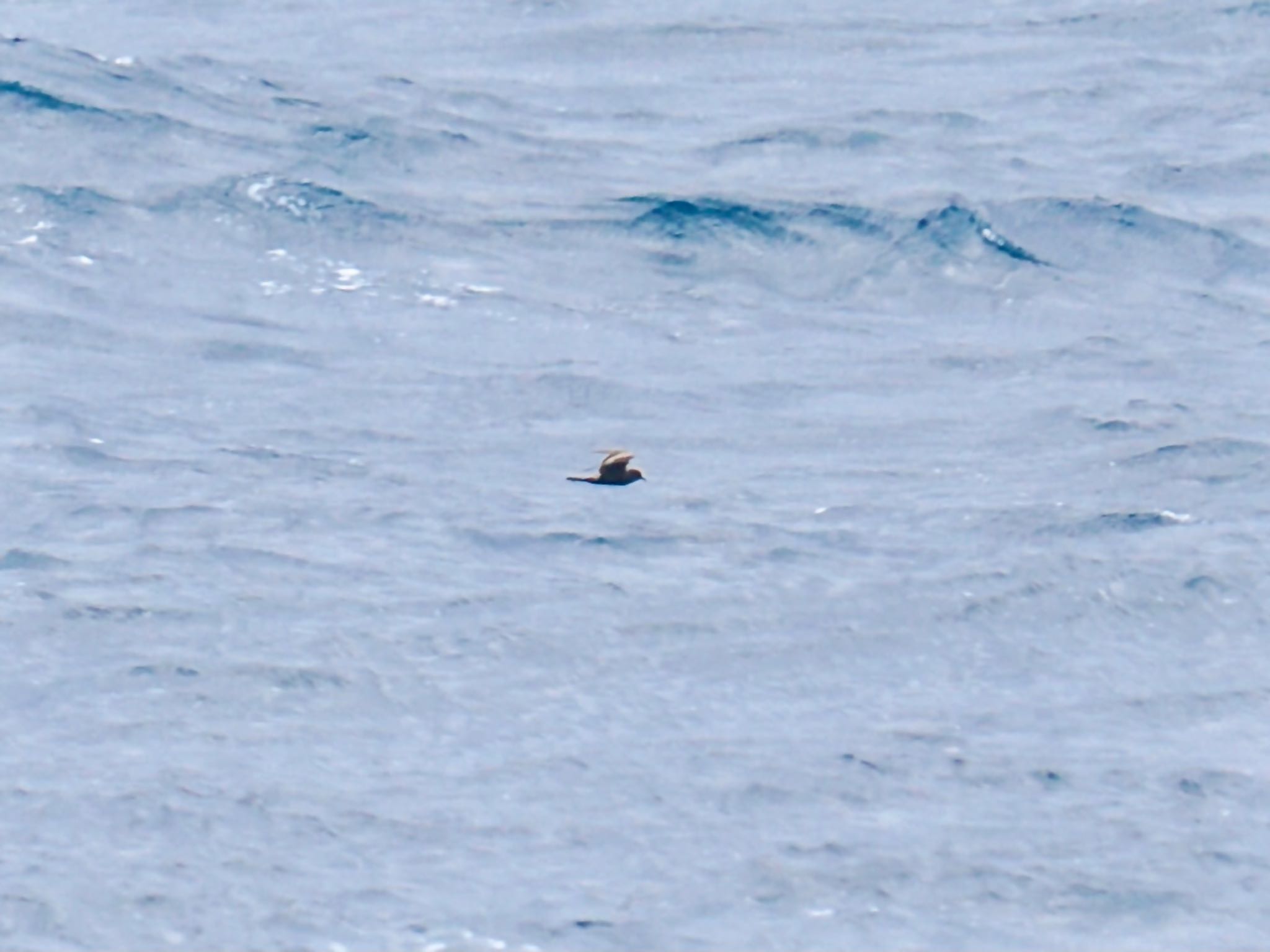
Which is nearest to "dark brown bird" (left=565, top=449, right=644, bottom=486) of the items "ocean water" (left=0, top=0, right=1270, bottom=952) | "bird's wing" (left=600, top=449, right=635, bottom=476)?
"bird's wing" (left=600, top=449, right=635, bottom=476)

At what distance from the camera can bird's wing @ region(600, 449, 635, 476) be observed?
12.1 meters

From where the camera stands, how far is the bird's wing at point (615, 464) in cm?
1209

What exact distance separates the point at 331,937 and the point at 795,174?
36.2 feet

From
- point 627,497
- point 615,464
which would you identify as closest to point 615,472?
point 615,464

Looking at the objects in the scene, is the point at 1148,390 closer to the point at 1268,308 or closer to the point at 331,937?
the point at 1268,308

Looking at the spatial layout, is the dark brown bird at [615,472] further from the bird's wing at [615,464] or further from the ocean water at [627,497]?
the ocean water at [627,497]

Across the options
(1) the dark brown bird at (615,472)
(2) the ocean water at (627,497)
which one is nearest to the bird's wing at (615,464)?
(1) the dark brown bird at (615,472)

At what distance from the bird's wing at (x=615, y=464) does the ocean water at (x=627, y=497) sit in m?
0.41

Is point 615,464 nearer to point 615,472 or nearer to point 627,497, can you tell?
point 615,472

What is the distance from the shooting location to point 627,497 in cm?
1309

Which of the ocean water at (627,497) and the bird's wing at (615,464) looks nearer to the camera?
the ocean water at (627,497)

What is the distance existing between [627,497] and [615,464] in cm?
98

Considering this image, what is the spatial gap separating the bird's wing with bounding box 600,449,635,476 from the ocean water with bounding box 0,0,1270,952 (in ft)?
1.34

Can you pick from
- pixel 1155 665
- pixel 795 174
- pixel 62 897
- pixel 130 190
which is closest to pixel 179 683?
pixel 62 897
